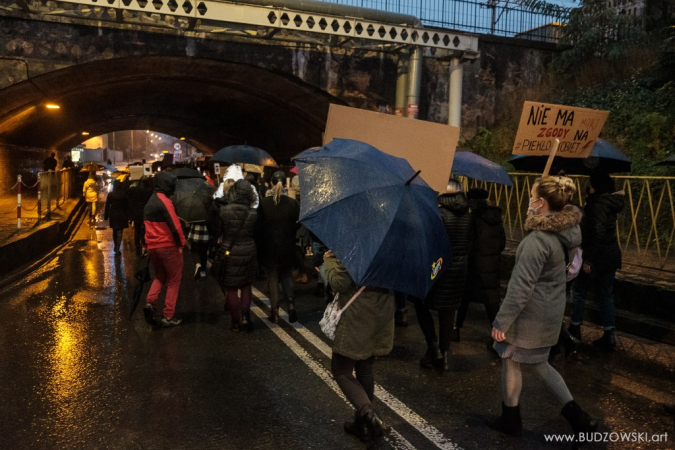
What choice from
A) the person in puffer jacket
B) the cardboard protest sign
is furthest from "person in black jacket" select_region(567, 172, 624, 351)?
the person in puffer jacket

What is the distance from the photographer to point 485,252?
20.6 feet

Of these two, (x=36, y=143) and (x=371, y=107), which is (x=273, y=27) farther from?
(x=36, y=143)

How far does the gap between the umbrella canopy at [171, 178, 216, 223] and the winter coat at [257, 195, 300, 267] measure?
290 cm

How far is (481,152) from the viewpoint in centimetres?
1697

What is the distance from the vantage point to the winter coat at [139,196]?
13180 mm

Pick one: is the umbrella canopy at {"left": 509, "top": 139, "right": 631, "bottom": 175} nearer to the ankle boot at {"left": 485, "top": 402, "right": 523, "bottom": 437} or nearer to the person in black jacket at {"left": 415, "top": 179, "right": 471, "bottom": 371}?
the person in black jacket at {"left": 415, "top": 179, "right": 471, "bottom": 371}

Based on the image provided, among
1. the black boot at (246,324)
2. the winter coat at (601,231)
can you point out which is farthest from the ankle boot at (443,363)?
the black boot at (246,324)

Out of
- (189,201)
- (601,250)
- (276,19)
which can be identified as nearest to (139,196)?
(189,201)

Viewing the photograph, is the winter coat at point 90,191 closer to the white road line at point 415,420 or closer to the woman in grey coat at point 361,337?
the white road line at point 415,420

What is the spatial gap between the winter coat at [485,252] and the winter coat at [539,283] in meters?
2.24

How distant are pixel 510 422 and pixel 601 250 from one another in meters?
2.99

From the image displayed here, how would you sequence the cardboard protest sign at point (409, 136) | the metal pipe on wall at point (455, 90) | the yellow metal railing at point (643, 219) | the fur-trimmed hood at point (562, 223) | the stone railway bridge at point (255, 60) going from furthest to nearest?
the metal pipe on wall at point (455, 90) < the stone railway bridge at point (255, 60) < the yellow metal railing at point (643, 219) < the cardboard protest sign at point (409, 136) < the fur-trimmed hood at point (562, 223)

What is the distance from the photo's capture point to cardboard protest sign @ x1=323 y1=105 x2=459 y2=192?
496 cm

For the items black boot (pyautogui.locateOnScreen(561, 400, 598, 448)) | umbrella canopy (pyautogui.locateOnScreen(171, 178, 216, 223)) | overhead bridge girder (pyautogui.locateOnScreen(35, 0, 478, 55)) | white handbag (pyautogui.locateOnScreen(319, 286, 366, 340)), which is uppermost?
overhead bridge girder (pyautogui.locateOnScreen(35, 0, 478, 55))
